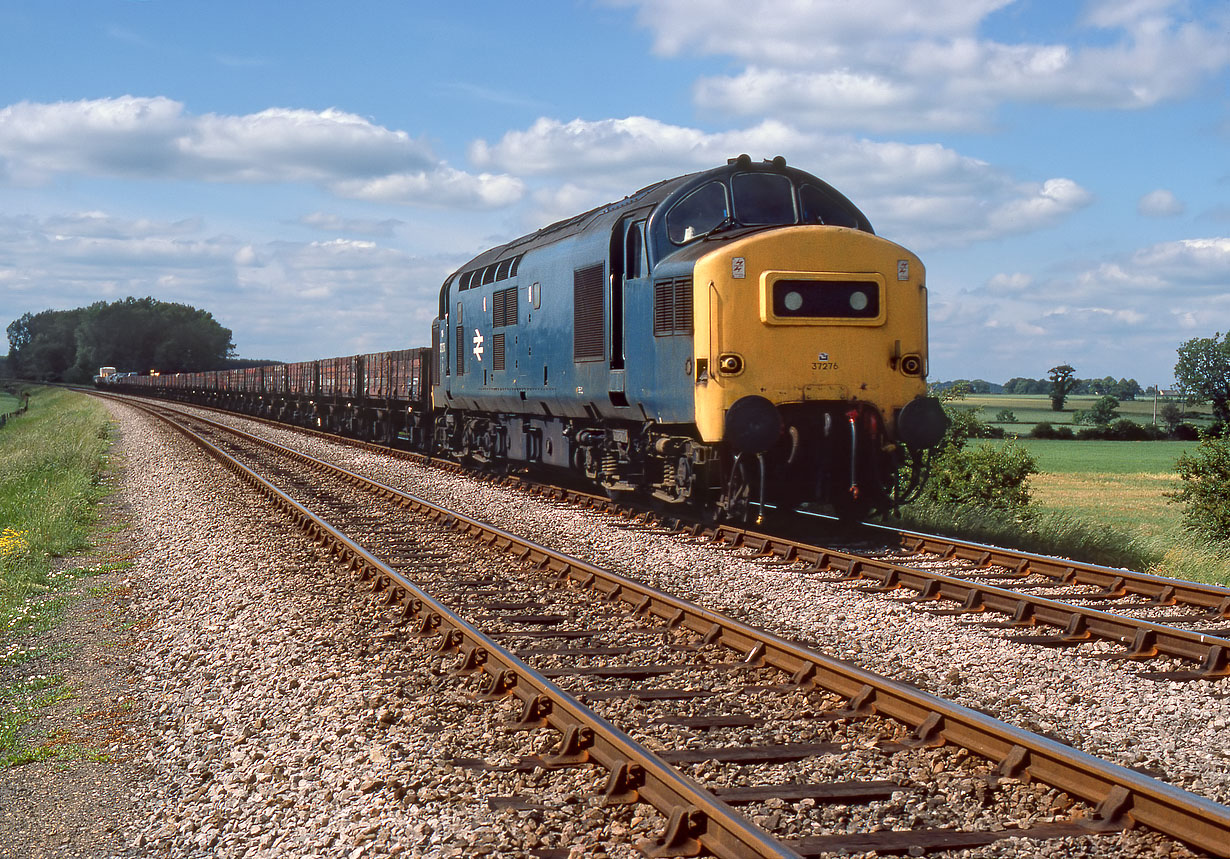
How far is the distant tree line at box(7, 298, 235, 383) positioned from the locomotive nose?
447 feet

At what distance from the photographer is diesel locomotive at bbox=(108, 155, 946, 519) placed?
11023mm

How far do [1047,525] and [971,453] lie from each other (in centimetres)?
828

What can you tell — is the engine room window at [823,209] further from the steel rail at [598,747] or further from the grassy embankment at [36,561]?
the grassy embankment at [36,561]

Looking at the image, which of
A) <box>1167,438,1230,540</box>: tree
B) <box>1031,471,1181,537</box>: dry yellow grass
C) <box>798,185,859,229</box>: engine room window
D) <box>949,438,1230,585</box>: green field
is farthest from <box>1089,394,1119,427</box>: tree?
<box>798,185,859,229</box>: engine room window

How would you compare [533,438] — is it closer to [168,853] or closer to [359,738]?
[359,738]

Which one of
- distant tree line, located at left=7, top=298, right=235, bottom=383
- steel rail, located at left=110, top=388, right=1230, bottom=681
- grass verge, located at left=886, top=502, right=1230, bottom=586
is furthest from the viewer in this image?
distant tree line, located at left=7, top=298, right=235, bottom=383

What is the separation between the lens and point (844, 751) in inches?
200

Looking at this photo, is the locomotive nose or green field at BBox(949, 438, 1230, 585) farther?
green field at BBox(949, 438, 1230, 585)

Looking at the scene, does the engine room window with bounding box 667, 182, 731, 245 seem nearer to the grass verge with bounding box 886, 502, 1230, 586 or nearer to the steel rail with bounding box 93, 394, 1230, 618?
the steel rail with bounding box 93, 394, 1230, 618

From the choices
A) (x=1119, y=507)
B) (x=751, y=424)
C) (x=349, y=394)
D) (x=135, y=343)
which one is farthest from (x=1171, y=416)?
(x=135, y=343)

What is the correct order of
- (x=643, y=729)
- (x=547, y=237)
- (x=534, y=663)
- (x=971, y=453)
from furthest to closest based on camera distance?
(x=971, y=453)
(x=547, y=237)
(x=534, y=663)
(x=643, y=729)

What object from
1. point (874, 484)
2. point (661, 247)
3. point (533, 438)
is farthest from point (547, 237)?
point (874, 484)

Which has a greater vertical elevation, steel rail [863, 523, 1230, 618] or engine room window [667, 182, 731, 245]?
engine room window [667, 182, 731, 245]

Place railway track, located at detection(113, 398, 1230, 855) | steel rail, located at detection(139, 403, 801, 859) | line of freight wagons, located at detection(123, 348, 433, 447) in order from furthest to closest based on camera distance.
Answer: line of freight wagons, located at detection(123, 348, 433, 447), railway track, located at detection(113, 398, 1230, 855), steel rail, located at detection(139, 403, 801, 859)
